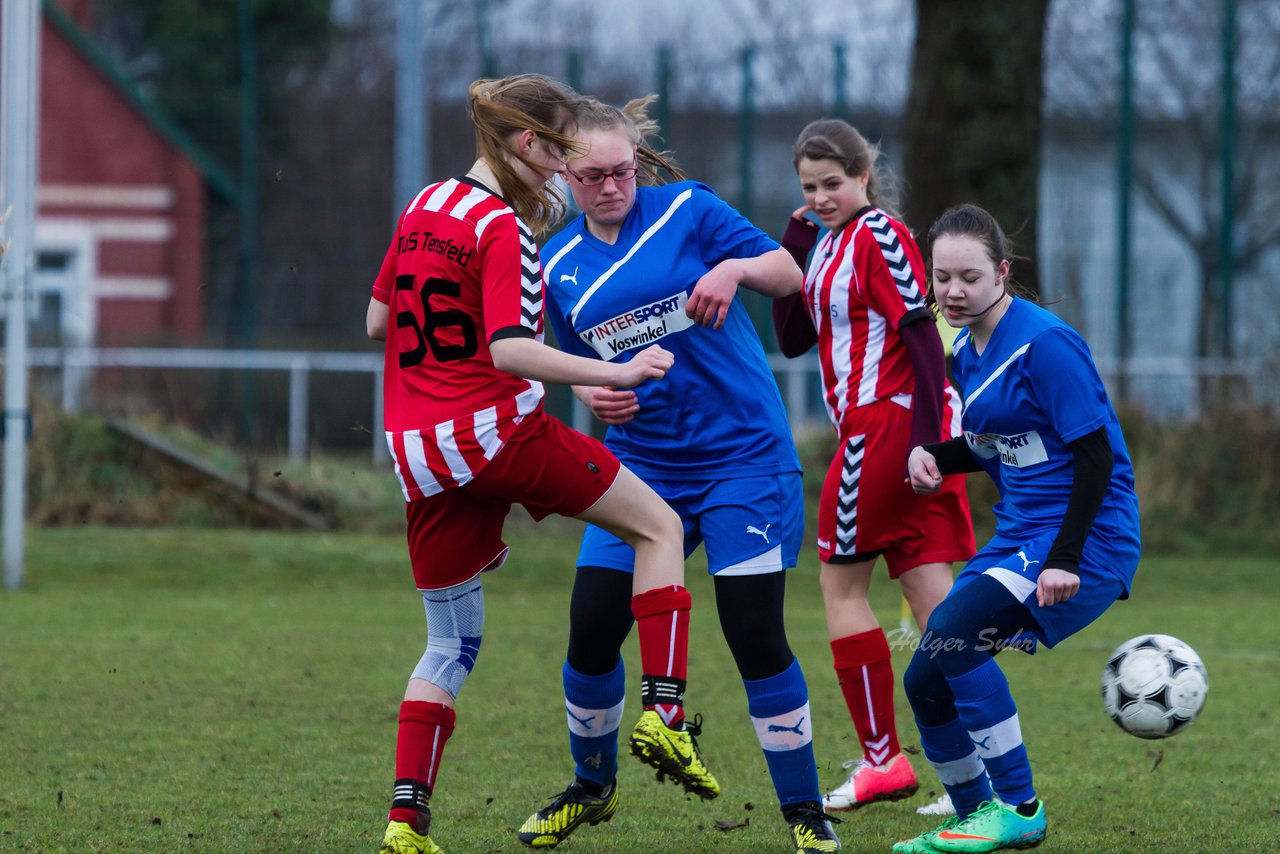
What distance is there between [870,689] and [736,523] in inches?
41.0

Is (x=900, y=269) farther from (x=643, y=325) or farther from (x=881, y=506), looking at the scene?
(x=643, y=325)

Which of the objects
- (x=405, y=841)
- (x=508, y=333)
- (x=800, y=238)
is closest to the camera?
(x=508, y=333)

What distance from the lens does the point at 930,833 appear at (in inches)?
177

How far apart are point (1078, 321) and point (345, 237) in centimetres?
1069

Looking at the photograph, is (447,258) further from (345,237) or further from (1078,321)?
(345,237)

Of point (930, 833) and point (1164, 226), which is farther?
point (1164, 226)

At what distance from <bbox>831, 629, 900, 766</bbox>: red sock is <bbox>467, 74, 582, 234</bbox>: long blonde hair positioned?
1828 mm

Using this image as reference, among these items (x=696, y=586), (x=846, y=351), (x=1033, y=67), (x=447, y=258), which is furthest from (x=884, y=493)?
(x=1033, y=67)

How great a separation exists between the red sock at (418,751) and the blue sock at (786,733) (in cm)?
82

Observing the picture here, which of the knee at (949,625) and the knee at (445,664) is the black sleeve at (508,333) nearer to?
the knee at (445,664)

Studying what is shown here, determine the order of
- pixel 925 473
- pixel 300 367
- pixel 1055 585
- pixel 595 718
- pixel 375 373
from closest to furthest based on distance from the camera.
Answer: pixel 1055 585 → pixel 925 473 → pixel 595 718 → pixel 375 373 → pixel 300 367

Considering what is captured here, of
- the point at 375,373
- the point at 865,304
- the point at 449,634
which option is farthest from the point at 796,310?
the point at 375,373

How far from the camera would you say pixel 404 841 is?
4.18 m

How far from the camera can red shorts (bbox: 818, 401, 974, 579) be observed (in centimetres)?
520
